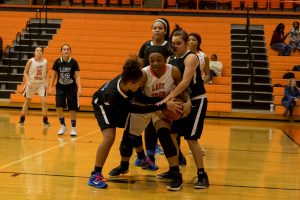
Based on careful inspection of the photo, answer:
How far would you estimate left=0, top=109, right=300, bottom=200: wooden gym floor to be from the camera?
4754mm

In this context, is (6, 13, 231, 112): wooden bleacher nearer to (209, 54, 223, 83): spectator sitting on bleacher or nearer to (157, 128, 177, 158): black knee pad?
(209, 54, 223, 83): spectator sitting on bleacher

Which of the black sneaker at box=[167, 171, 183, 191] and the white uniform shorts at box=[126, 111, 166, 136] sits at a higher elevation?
the white uniform shorts at box=[126, 111, 166, 136]

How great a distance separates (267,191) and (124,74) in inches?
72.6

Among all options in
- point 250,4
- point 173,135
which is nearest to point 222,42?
point 250,4

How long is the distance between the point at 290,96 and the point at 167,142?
8.51 meters

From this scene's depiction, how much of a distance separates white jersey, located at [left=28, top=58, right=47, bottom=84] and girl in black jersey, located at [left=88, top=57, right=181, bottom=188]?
15.4 ft

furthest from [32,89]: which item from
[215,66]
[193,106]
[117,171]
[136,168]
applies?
[215,66]

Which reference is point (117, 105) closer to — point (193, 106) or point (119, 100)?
point (119, 100)

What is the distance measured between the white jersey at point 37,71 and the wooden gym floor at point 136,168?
912 millimetres

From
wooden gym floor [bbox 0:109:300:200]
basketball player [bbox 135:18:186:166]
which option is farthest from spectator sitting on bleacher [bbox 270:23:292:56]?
basketball player [bbox 135:18:186:166]

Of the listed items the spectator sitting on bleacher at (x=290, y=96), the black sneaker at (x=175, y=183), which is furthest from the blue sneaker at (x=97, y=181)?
the spectator sitting on bleacher at (x=290, y=96)

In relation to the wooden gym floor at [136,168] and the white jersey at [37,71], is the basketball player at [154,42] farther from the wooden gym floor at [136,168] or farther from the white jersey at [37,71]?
the white jersey at [37,71]

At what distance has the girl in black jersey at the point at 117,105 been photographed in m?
4.67

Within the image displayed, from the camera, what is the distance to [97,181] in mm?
4898
